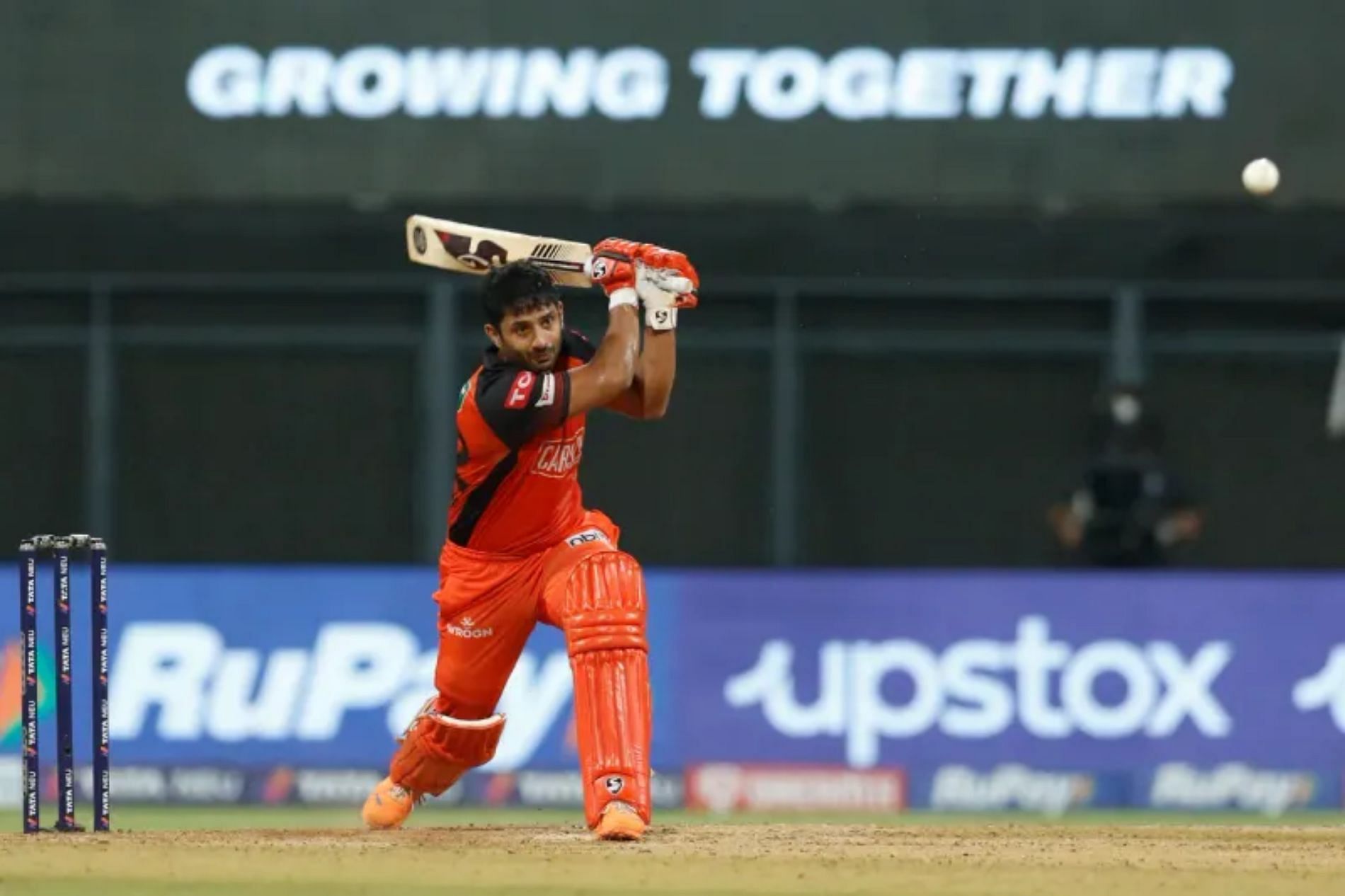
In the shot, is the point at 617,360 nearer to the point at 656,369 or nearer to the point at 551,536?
the point at 656,369

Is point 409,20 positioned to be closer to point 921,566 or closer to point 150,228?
point 150,228

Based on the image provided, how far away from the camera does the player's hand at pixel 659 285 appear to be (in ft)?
28.8

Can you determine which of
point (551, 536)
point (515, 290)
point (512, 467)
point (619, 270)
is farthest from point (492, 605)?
point (619, 270)

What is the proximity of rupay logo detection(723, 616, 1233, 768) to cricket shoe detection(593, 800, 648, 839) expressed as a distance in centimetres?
459

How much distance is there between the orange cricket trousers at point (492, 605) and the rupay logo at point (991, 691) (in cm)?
417

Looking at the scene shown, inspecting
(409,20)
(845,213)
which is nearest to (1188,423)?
(845,213)

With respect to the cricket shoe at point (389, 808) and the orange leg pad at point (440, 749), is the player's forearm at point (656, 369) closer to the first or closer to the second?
the orange leg pad at point (440, 749)

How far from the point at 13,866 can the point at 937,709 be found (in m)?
5.88

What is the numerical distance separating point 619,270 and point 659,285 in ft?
0.44

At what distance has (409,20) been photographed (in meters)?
15.0

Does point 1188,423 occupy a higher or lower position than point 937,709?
higher

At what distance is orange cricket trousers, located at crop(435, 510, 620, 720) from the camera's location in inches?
346

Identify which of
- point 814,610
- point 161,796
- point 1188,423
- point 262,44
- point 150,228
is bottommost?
point 161,796

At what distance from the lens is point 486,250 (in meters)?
9.19
